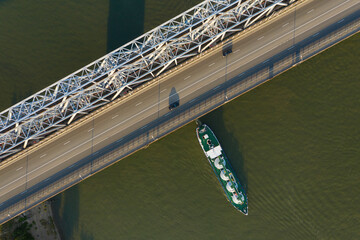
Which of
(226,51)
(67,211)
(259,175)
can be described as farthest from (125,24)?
(259,175)

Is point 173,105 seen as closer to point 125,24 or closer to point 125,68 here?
point 125,68

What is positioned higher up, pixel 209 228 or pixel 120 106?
pixel 120 106

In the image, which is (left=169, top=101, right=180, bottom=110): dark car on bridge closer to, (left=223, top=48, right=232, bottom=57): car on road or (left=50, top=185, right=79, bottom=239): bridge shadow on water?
(left=223, top=48, right=232, bottom=57): car on road

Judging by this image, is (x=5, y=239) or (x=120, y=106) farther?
(x=5, y=239)

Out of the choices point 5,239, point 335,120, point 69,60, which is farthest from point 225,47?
point 5,239

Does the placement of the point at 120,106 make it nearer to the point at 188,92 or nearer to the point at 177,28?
the point at 188,92

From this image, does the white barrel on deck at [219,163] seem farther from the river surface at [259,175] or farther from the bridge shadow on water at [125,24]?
the bridge shadow on water at [125,24]
